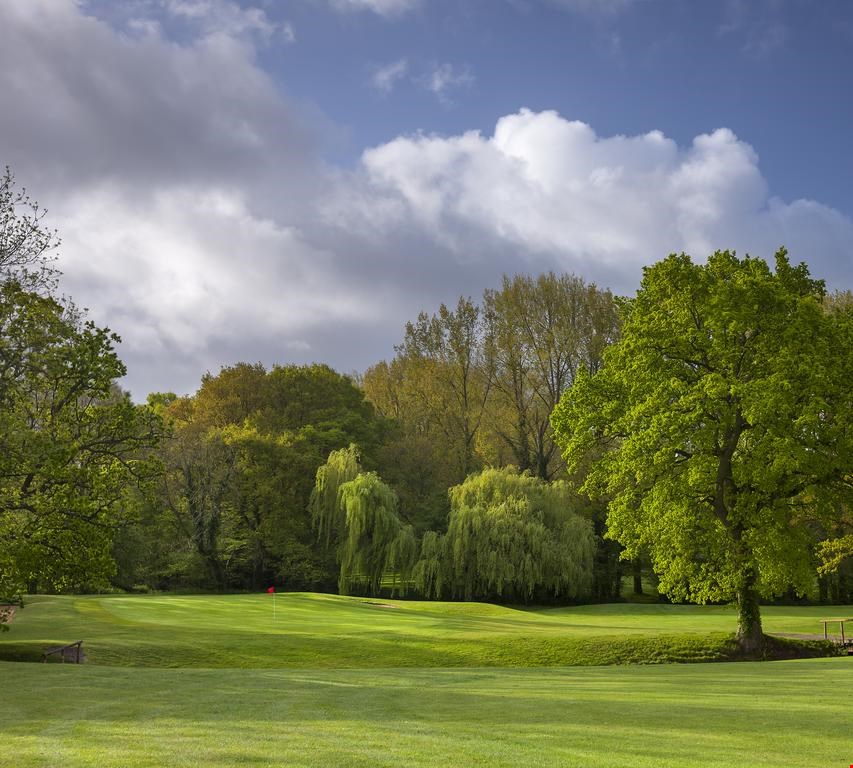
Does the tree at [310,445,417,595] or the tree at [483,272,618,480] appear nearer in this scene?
the tree at [310,445,417,595]

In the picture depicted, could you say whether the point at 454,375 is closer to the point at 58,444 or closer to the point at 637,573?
the point at 637,573

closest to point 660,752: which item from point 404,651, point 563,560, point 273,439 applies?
point 404,651

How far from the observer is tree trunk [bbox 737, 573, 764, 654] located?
25297 millimetres

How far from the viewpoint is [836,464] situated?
23.5 m

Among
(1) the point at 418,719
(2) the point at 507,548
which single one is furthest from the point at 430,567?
(1) the point at 418,719

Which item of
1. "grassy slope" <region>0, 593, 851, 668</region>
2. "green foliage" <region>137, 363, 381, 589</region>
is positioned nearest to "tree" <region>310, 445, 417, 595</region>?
"green foliage" <region>137, 363, 381, 589</region>

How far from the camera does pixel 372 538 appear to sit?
48.0 m

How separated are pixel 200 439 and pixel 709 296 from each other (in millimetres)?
37078

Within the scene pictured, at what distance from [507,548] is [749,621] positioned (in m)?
21.5

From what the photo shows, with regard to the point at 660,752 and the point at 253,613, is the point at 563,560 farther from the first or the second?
the point at 660,752

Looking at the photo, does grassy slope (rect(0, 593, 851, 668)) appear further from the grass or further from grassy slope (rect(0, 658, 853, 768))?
grassy slope (rect(0, 658, 853, 768))

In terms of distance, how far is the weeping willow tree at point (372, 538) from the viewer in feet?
154

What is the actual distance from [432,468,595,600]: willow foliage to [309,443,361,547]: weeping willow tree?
643 centimetres

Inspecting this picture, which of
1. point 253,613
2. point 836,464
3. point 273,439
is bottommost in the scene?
point 253,613
